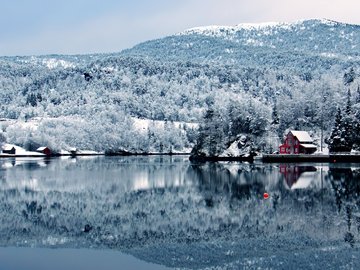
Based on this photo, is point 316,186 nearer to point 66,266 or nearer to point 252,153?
point 66,266

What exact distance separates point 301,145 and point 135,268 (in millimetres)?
117666

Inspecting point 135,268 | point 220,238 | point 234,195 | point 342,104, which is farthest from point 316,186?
point 342,104

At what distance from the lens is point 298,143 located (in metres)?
141

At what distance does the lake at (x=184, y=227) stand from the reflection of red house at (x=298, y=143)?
77.4 metres

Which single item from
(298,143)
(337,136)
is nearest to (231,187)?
(337,136)

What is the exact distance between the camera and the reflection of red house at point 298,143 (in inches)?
5536

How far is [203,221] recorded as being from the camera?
39906 millimetres

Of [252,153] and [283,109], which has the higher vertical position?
[283,109]

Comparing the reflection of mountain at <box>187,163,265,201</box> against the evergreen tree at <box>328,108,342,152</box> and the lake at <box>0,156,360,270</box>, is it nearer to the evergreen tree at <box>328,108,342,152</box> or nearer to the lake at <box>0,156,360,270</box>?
the lake at <box>0,156,360,270</box>

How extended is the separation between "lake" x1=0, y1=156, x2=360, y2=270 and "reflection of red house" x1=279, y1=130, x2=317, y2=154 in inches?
3046

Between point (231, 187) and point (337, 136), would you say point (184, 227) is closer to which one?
point (231, 187)

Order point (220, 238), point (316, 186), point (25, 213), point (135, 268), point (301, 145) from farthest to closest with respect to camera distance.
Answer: point (301, 145)
point (316, 186)
point (25, 213)
point (220, 238)
point (135, 268)

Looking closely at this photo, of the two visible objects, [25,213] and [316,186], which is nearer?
[25,213]

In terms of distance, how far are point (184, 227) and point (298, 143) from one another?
107086mm
